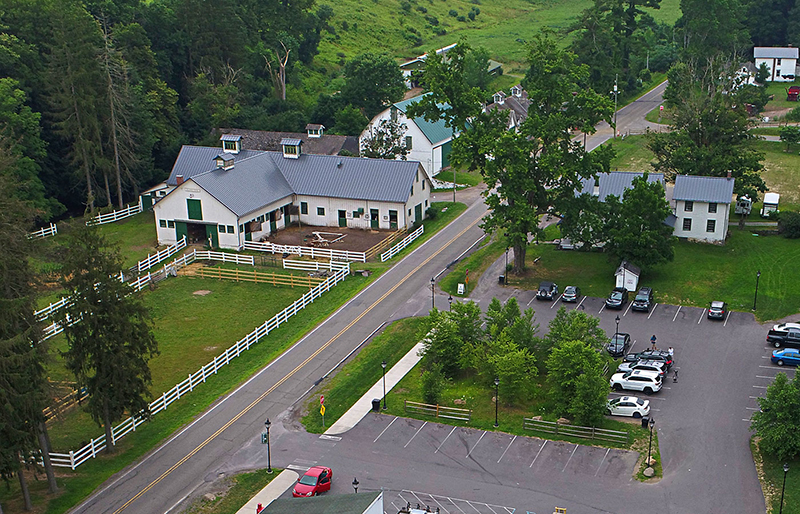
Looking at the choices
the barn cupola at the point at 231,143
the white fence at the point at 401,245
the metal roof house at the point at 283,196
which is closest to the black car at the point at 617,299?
the white fence at the point at 401,245

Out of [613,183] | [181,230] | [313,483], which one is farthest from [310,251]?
[313,483]

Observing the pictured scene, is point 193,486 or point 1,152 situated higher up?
point 1,152

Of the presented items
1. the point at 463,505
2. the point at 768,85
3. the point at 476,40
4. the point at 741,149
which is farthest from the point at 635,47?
the point at 463,505

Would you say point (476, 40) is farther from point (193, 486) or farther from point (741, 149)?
point (193, 486)

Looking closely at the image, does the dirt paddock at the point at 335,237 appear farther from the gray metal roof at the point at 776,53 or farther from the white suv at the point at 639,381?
the gray metal roof at the point at 776,53

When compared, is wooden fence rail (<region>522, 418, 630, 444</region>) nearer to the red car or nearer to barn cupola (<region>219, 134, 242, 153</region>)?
the red car

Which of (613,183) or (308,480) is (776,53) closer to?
(613,183)
